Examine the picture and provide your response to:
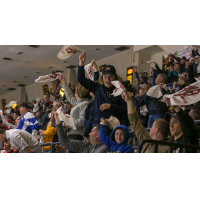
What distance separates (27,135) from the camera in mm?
4707

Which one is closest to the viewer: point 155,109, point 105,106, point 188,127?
point 188,127

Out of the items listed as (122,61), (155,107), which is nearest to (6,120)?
(155,107)

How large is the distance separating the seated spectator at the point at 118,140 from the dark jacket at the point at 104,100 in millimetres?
419

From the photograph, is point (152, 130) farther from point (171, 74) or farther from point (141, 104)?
point (171, 74)

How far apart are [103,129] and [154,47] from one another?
26.5 feet

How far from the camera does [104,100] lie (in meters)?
4.09

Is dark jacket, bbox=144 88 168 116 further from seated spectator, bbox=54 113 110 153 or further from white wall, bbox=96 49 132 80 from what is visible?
white wall, bbox=96 49 132 80

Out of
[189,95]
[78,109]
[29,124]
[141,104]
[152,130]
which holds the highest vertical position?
[189,95]

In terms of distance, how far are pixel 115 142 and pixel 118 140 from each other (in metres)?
0.09

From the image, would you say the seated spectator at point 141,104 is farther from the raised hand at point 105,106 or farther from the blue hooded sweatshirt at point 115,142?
the blue hooded sweatshirt at point 115,142

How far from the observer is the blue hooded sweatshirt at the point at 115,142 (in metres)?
3.40

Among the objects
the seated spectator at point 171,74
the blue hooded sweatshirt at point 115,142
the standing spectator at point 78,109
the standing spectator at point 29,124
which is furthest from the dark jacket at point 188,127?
the seated spectator at point 171,74

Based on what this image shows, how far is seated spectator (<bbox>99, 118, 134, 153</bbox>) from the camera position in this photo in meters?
3.41

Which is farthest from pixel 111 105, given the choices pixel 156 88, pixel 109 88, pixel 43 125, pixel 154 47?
pixel 154 47
